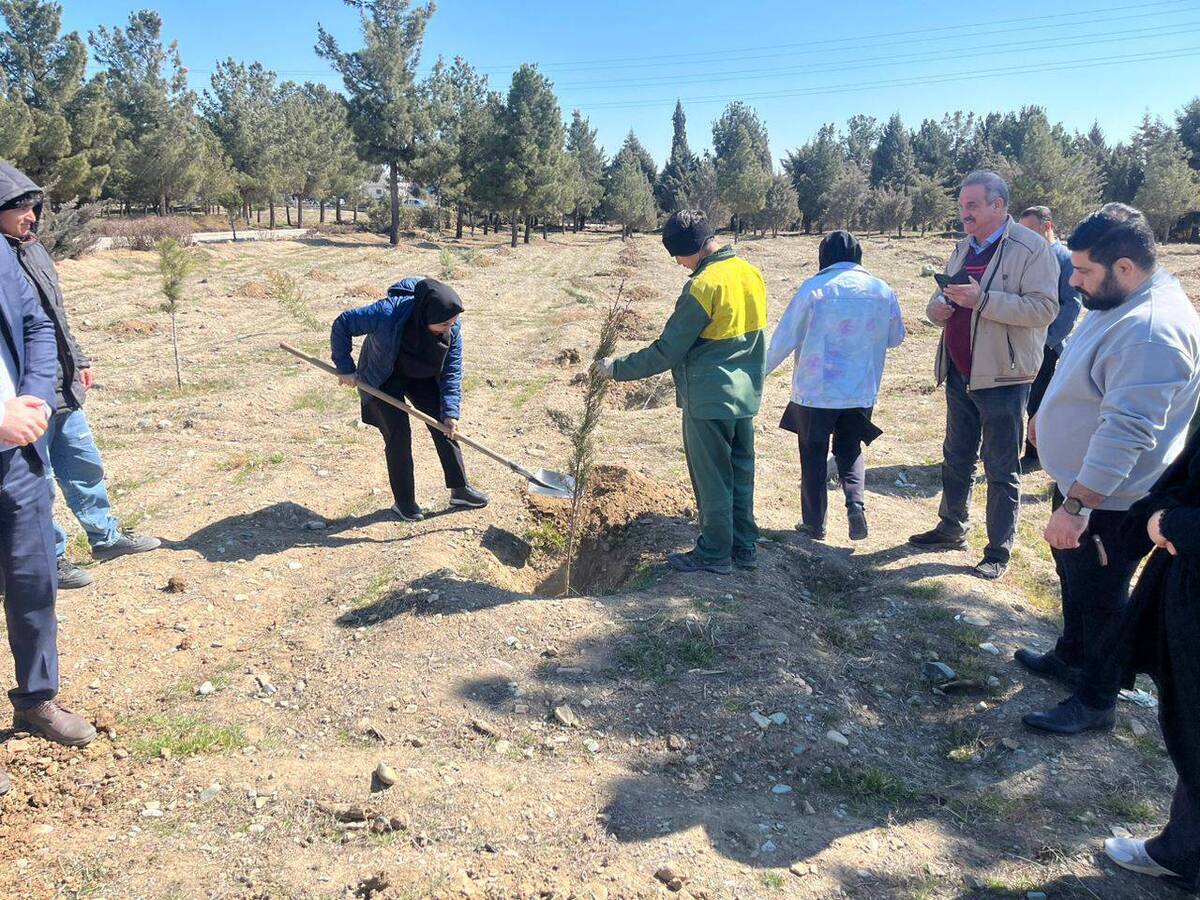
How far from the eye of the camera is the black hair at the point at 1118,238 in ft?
9.60

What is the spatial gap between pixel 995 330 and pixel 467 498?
12.2 feet

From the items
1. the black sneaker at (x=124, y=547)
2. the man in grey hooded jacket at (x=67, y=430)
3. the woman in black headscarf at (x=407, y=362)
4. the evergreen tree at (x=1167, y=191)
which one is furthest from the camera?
the evergreen tree at (x=1167, y=191)

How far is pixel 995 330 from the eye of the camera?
4.44m

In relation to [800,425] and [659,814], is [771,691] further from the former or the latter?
[800,425]

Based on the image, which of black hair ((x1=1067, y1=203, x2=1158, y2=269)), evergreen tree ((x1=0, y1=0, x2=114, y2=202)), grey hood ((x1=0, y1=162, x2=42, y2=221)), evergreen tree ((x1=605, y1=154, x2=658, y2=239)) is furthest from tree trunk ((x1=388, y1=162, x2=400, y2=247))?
black hair ((x1=1067, y1=203, x2=1158, y2=269))

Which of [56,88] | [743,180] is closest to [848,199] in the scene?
[743,180]

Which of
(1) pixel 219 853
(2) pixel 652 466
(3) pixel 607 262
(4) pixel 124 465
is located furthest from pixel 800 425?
(3) pixel 607 262

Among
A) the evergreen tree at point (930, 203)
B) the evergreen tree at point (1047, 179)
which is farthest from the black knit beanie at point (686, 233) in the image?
the evergreen tree at point (930, 203)

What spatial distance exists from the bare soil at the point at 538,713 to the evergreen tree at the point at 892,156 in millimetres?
66256

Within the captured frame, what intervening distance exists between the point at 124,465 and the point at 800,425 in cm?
554

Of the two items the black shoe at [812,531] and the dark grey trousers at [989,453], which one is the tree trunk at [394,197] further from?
the dark grey trousers at [989,453]

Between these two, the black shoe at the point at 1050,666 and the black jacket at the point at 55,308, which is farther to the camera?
the black jacket at the point at 55,308

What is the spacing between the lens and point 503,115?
1453 inches

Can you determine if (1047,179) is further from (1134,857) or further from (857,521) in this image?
(1134,857)
